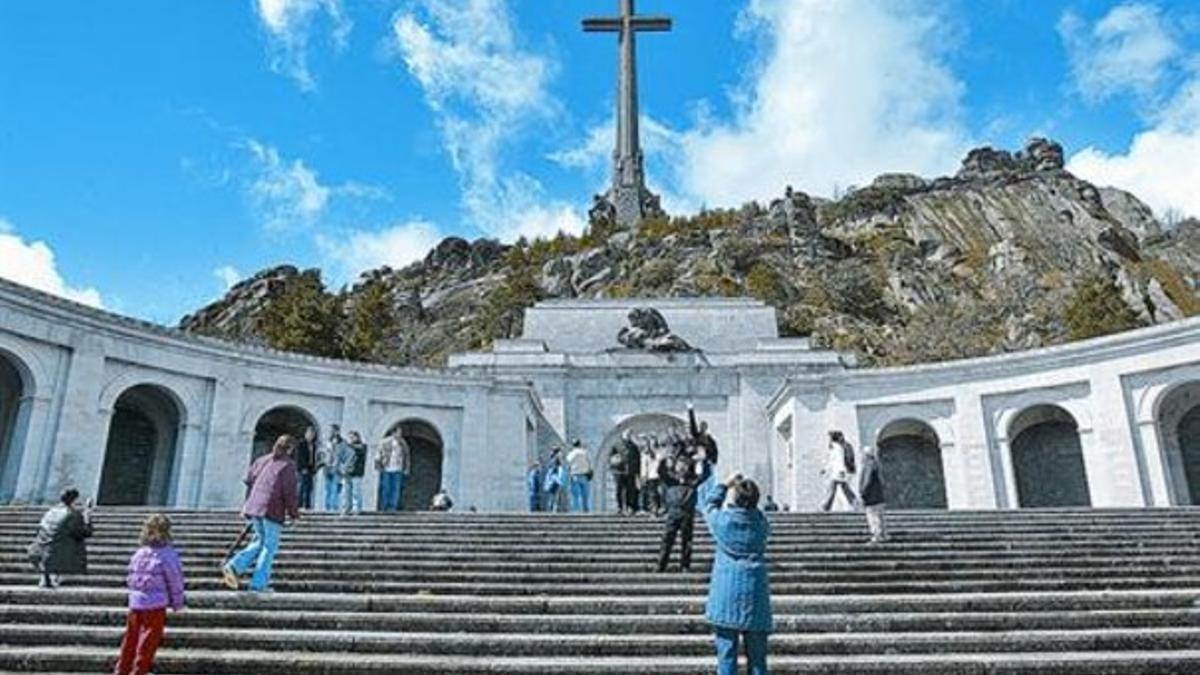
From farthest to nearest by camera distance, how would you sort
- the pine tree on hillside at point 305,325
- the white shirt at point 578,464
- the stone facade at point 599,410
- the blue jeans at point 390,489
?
the pine tree on hillside at point 305,325
the stone facade at point 599,410
the white shirt at point 578,464
the blue jeans at point 390,489

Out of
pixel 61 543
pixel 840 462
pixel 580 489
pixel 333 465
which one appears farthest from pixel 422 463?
pixel 61 543

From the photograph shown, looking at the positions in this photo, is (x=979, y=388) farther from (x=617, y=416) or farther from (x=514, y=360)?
(x=514, y=360)

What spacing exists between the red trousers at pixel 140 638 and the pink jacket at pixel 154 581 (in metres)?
0.07

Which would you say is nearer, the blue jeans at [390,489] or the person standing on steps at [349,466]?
the person standing on steps at [349,466]

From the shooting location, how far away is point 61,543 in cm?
892

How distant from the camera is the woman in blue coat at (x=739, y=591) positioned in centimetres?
581

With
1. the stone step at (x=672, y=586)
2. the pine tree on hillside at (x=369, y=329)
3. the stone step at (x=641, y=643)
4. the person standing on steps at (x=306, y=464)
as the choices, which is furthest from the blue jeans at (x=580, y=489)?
the pine tree on hillside at (x=369, y=329)

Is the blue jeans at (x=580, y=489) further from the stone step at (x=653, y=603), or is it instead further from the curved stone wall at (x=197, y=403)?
the stone step at (x=653, y=603)

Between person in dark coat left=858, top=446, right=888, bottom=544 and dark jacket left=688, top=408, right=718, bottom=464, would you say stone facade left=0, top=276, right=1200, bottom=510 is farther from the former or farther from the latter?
person in dark coat left=858, top=446, right=888, bottom=544

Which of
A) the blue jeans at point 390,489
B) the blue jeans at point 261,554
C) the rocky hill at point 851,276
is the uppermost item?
the rocky hill at point 851,276

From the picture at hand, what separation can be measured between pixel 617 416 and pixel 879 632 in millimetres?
20699

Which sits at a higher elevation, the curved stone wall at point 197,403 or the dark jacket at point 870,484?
the curved stone wall at point 197,403

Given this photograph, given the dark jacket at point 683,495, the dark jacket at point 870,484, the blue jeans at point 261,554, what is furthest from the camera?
the dark jacket at point 870,484

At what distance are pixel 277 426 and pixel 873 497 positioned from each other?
18.8m
